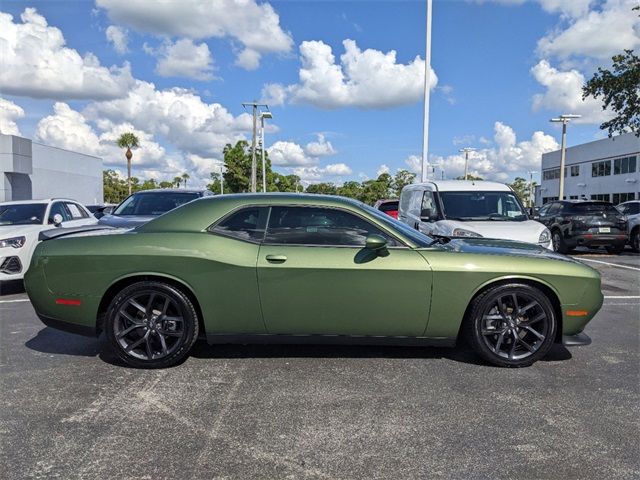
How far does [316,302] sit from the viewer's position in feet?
13.2

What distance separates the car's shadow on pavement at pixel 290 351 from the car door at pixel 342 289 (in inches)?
18.6

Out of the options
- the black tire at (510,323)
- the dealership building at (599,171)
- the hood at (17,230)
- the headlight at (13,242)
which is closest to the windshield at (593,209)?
the black tire at (510,323)

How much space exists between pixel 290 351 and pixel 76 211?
7349 mm

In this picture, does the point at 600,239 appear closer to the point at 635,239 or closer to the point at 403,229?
the point at 635,239

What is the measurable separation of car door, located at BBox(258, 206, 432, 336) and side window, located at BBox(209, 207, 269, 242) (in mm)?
170

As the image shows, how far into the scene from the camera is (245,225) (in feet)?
13.9

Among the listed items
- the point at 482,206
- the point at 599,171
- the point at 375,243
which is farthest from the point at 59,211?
the point at 599,171

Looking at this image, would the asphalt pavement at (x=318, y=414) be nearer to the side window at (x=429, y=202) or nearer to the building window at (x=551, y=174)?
the side window at (x=429, y=202)

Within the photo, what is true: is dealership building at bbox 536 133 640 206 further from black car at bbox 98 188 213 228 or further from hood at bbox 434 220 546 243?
black car at bbox 98 188 213 228

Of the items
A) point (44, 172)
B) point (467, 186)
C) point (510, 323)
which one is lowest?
point (510, 323)

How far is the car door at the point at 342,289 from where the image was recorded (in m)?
4.00

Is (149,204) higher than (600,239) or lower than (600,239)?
higher

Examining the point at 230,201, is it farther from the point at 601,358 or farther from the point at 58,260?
the point at 601,358

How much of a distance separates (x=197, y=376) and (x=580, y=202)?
1304 centimetres
